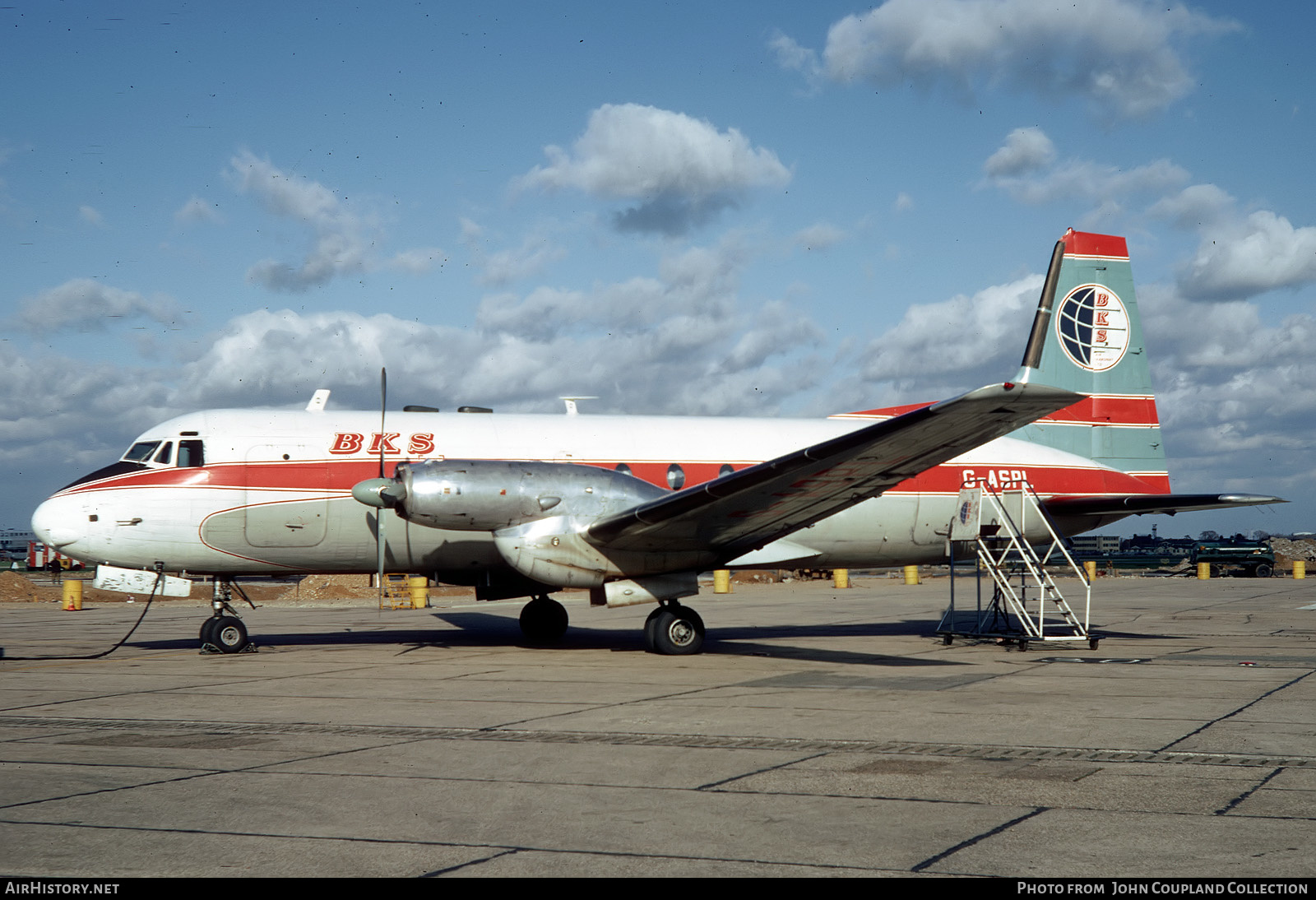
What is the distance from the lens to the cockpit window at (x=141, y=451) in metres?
16.3

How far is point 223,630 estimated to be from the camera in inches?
636

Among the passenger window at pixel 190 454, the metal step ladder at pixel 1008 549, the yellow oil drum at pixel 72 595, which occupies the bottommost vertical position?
the yellow oil drum at pixel 72 595

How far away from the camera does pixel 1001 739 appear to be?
8547 mm

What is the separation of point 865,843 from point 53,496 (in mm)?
14631

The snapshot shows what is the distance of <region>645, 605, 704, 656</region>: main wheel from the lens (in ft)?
50.9

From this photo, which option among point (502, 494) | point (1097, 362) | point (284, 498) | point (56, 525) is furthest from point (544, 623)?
point (1097, 362)

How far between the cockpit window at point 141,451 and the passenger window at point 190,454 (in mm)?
409

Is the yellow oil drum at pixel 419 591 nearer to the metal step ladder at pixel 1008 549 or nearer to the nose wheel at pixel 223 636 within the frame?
the nose wheel at pixel 223 636

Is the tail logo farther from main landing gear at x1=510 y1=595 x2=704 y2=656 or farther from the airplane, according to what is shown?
main landing gear at x1=510 y1=595 x2=704 y2=656

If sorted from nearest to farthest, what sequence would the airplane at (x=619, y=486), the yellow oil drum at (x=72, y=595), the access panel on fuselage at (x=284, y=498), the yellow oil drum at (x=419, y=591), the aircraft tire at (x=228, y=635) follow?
1. the airplane at (x=619, y=486)
2. the aircraft tire at (x=228, y=635)
3. the access panel on fuselage at (x=284, y=498)
4. the yellow oil drum at (x=419, y=591)
5. the yellow oil drum at (x=72, y=595)

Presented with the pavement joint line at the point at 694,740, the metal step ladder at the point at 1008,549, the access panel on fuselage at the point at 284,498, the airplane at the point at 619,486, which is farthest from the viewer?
the metal step ladder at the point at 1008,549

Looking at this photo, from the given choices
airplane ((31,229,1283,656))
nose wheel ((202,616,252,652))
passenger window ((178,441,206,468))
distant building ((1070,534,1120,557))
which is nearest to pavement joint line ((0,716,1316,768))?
airplane ((31,229,1283,656))

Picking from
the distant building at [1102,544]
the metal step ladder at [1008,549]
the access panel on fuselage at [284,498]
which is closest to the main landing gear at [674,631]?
the access panel on fuselage at [284,498]

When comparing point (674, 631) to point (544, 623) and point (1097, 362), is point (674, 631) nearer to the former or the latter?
point (544, 623)
